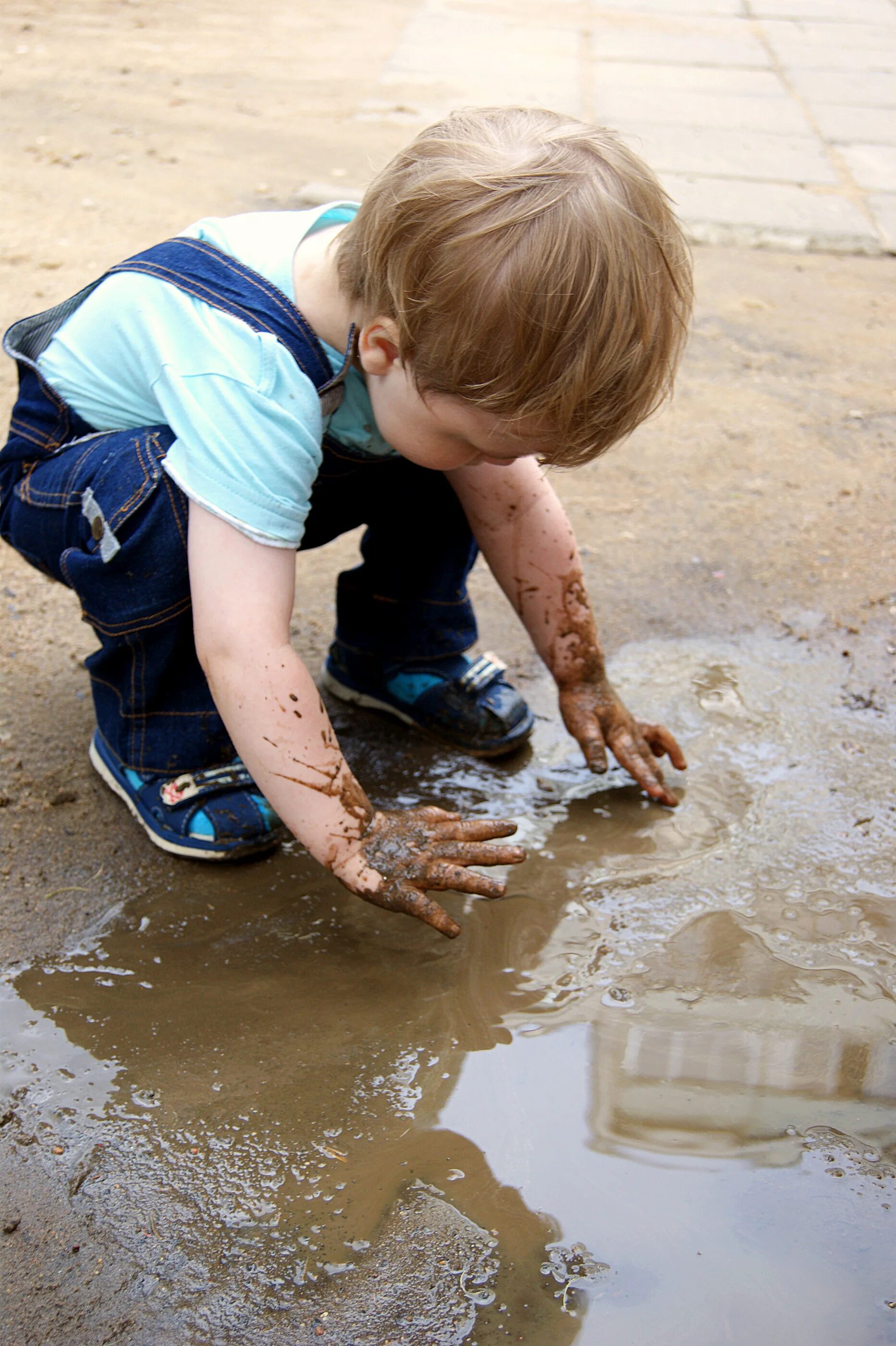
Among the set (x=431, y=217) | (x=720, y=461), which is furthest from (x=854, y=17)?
(x=431, y=217)

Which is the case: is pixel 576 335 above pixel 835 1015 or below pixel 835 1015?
above

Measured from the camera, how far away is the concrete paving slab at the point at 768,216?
12.1 ft

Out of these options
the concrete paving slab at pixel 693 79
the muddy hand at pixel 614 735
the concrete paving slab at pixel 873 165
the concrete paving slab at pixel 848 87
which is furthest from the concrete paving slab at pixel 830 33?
the muddy hand at pixel 614 735

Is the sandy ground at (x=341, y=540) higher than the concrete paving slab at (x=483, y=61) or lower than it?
lower

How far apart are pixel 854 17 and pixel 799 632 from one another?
5903 millimetres

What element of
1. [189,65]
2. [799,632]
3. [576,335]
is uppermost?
[576,335]

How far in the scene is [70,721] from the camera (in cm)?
183

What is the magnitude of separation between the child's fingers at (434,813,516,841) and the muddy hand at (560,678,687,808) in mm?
311

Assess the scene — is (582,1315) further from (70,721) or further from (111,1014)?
(70,721)

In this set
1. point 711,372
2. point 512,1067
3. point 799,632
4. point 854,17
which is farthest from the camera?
point 854,17

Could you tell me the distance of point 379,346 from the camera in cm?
130

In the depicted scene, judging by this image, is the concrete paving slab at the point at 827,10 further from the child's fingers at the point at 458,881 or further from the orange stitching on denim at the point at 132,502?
the child's fingers at the point at 458,881

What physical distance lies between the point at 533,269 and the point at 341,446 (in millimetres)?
462

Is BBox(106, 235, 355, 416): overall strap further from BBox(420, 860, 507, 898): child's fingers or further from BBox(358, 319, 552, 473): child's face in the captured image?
BBox(420, 860, 507, 898): child's fingers
